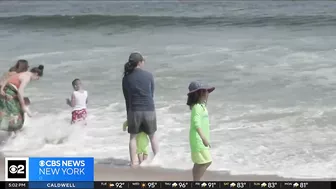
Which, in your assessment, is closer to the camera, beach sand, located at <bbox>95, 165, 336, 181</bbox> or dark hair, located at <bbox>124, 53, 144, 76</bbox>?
dark hair, located at <bbox>124, 53, 144, 76</bbox>

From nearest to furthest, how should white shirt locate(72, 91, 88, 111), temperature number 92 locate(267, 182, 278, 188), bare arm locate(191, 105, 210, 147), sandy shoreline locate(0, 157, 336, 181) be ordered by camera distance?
bare arm locate(191, 105, 210, 147) < temperature number 92 locate(267, 182, 278, 188) < sandy shoreline locate(0, 157, 336, 181) < white shirt locate(72, 91, 88, 111)

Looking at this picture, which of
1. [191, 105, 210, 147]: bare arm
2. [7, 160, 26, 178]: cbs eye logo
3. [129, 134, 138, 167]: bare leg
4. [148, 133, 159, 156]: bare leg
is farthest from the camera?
[148, 133, 159, 156]: bare leg

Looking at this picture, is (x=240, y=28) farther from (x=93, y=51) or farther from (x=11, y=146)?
(x=11, y=146)

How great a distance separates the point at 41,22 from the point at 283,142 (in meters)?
23.0

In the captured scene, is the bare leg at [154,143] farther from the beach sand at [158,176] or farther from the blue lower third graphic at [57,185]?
the blue lower third graphic at [57,185]

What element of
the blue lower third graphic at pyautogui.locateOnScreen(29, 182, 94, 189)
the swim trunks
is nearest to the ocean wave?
the swim trunks

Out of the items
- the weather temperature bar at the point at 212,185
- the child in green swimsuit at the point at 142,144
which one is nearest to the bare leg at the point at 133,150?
the child in green swimsuit at the point at 142,144

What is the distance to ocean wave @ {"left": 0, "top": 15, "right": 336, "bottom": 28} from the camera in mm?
24828

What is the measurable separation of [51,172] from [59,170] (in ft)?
0.27

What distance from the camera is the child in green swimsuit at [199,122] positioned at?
593 cm

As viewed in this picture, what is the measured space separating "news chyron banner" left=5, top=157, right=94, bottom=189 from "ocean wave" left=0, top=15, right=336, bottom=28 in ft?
59.0

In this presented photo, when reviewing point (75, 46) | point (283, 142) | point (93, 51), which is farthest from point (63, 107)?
point (75, 46)

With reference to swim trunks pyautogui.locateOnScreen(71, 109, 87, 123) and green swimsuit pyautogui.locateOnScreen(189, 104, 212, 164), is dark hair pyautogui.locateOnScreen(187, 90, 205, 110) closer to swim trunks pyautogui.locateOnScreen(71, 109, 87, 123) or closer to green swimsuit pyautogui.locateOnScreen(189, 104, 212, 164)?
green swimsuit pyautogui.locateOnScreen(189, 104, 212, 164)

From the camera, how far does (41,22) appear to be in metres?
30.0
